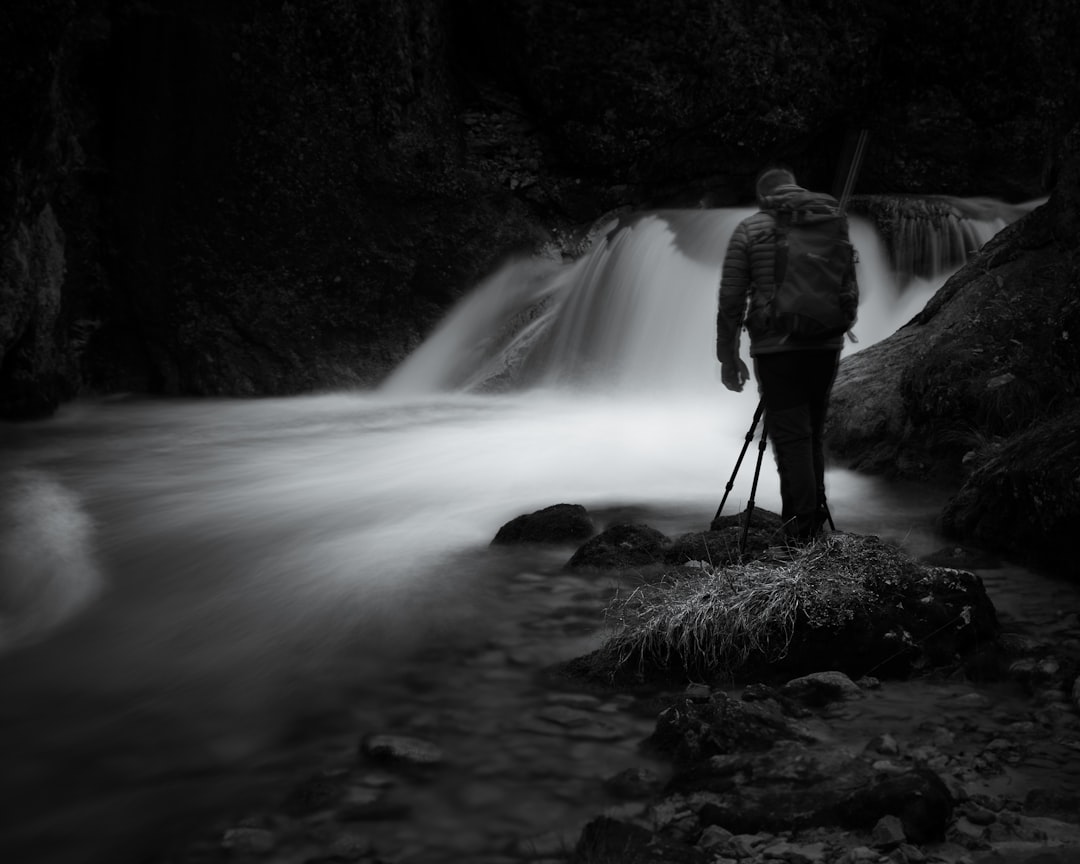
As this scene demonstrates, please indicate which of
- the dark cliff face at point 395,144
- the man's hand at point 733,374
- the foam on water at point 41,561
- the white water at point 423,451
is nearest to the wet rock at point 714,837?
the man's hand at point 733,374

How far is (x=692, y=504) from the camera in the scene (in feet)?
25.4

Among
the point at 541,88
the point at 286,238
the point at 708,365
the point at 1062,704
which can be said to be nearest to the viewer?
the point at 1062,704

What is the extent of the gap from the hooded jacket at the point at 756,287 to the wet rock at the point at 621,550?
1394 millimetres

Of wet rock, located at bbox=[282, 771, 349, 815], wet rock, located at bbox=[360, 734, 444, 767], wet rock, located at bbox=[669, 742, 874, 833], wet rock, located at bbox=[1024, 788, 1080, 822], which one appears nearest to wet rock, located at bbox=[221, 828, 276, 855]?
wet rock, located at bbox=[282, 771, 349, 815]

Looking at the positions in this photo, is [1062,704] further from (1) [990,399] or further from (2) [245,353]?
(2) [245,353]

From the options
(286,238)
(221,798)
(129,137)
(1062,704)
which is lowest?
(221,798)

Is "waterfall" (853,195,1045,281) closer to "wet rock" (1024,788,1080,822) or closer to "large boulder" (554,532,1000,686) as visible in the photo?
"large boulder" (554,532,1000,686)

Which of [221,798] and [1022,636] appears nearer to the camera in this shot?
[221,798]

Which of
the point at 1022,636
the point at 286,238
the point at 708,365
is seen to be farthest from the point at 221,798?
the point at 286,238

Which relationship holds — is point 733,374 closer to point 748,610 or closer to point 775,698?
point 748,610

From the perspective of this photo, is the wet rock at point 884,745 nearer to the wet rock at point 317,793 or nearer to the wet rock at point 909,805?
the wet rock at point 909,805

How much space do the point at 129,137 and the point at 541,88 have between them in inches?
228

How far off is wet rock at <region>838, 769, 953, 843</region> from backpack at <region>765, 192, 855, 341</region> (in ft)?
8.37

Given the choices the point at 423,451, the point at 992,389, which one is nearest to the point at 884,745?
the point at 992,389
